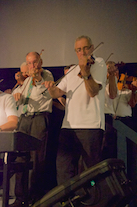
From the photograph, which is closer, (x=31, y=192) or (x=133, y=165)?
(x=133, y=165)

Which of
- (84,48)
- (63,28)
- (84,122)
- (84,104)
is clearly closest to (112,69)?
(84,48)

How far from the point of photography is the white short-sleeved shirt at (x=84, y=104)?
61.2 inches

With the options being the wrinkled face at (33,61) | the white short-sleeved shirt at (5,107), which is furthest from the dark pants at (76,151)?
the wrinkled face at (33,61)

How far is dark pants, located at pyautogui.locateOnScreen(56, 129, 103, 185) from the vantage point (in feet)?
4.91

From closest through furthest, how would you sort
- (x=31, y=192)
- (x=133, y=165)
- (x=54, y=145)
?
(x=133, y=165), (x=31, y=192), (x=54, y=145)

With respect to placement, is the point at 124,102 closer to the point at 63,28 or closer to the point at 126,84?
the point at 126,84

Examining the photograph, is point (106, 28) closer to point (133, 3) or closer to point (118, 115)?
point (133, 3)

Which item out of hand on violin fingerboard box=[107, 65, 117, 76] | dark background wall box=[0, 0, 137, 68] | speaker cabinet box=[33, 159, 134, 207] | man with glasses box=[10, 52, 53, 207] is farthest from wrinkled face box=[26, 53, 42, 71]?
speaker cabinet box=[33, 159, 134, 207]

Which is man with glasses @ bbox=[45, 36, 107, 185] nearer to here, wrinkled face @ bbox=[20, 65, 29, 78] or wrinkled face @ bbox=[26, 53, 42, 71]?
wrinkled face @ bbox=[26, 53, 42, 71]

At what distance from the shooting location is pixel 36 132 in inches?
82.6

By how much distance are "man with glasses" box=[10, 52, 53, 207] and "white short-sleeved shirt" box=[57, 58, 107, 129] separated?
55 cm

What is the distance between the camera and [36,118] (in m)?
2.14

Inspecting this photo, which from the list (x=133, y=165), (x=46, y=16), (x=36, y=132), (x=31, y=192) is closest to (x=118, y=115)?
(x=133, y=165)

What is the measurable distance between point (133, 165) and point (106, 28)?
77.7 inches
